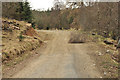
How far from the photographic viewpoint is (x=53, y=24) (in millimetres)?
35156

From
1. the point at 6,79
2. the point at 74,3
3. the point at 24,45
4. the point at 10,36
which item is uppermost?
the point at 74,3

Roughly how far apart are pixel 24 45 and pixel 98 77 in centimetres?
716

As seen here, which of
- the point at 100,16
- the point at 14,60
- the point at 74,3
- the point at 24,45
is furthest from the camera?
the point at 74,3

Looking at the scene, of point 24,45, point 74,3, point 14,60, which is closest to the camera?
point 14,60

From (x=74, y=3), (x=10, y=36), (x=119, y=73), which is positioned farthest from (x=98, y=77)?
(x=74, y=3)

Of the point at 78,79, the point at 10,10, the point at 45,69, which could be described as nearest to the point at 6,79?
the point at 45,69

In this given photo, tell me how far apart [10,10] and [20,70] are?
12836mm

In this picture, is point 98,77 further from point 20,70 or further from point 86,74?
point 20,70

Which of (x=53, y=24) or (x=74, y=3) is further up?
(x=74, y=3)

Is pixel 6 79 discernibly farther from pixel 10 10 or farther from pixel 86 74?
pixel 10 10

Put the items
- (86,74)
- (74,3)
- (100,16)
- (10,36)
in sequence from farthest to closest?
(74,3)
(100,16)
(10,36)
(86,74)

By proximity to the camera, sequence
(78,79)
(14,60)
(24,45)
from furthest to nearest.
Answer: (24,45), (14,60), (78,79)

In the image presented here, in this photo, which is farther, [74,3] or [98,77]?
[74,3]

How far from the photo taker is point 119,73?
657 centimetres
